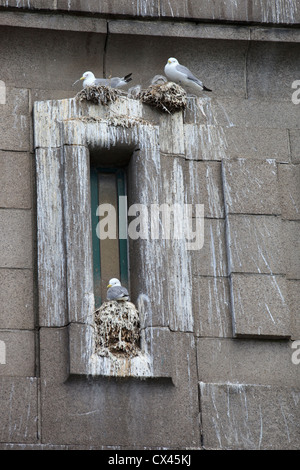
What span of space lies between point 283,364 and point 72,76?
4071mm

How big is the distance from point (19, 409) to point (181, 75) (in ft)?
14.1

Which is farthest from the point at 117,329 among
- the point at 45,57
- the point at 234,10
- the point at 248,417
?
the point at 234,10

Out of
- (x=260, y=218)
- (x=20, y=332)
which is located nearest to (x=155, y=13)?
(x=260, y=218)

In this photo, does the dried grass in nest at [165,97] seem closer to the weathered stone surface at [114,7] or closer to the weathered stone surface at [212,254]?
the weathered stone surface at [114,7]

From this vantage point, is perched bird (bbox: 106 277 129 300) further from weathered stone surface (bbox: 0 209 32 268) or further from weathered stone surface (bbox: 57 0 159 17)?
weathered stone surface (bbox: 57 0 159 17)

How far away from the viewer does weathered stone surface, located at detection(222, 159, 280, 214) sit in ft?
60.1

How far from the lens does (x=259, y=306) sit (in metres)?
17.9

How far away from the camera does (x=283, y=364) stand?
58.3 ft

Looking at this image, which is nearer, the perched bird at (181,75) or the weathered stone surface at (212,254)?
the weathered stone surface at (212,254)

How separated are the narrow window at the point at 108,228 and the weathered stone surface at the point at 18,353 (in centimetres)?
102

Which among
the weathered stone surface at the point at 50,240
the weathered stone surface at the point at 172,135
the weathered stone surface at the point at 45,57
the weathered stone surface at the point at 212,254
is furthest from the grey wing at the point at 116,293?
the weathered stone surface at the point at 45,57

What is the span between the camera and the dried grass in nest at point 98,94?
60.3ft

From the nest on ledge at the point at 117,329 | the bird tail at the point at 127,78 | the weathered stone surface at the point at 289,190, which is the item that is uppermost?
the bird tail at the point at 127,78

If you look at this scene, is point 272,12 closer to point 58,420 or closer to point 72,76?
point 72,76
